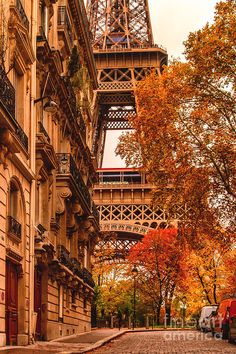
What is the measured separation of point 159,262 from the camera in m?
77.9

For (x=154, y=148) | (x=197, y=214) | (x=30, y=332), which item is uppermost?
(x=154, y=148)

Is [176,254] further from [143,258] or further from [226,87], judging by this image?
[226,87]

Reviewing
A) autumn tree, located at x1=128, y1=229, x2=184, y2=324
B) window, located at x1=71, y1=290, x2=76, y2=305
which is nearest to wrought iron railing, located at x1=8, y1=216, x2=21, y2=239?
window, located at x1=71, y1=290, x2=76, y2=305

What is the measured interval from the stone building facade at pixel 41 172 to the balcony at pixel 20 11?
3cm

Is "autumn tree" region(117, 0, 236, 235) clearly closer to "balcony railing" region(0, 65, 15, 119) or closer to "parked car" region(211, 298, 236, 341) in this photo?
"parked car" region(211, 298, 236, 341)

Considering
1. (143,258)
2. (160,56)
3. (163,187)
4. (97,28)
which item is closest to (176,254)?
(143,258)

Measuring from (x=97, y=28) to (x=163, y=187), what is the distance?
203 ft

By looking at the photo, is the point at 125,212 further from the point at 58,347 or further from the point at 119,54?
the point at 58,347

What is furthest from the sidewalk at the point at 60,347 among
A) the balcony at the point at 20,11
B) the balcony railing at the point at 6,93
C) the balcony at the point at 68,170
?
the balcony at the point at 20,11

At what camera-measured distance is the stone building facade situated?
19.9m

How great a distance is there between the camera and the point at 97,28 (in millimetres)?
90438

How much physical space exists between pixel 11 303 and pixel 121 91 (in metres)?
63.3

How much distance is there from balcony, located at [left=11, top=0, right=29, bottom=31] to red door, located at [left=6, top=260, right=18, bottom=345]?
6833 mm

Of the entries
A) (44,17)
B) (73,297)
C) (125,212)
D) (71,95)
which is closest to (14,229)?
(44,17)
